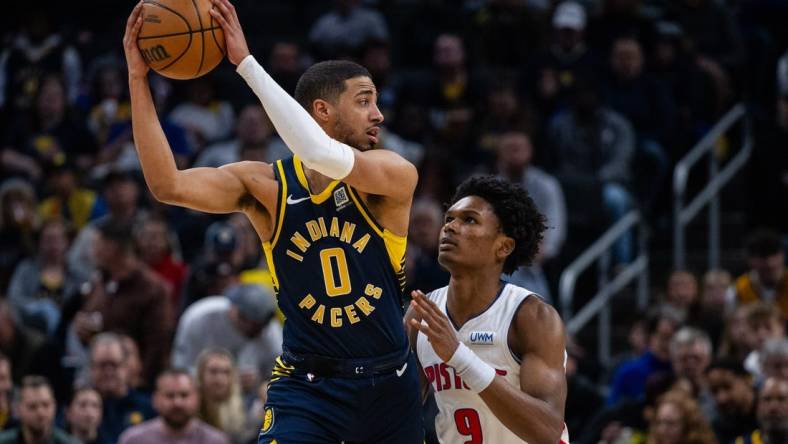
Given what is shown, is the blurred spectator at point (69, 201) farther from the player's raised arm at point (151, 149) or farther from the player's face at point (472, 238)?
the player's raised arm at point (151, 149)

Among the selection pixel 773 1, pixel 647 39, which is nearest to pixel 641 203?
pixel 647 39

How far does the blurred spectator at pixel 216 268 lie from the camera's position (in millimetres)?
11023

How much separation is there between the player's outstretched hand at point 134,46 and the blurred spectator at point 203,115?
8.30m

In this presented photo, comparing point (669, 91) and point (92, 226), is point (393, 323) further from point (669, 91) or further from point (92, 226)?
point (669, 91)

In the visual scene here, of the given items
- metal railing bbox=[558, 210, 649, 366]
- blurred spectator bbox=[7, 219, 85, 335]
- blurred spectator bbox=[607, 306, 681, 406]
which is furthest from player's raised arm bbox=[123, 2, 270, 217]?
blurred spectator bbox=[7, 219, 85, 335]

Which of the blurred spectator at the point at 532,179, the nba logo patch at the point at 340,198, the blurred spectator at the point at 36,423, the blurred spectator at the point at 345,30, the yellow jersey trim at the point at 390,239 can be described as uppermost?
the blurred spectator at the point at 345,30

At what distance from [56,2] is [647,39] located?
22.6 ft

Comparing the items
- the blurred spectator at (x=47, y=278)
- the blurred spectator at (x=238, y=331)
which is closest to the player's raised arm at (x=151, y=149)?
the blurred spectator at (x=238, y=331)

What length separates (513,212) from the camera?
6.06 metres

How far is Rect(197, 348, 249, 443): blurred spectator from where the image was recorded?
31.6 feet

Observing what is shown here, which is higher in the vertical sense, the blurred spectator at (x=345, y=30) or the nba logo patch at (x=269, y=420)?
the blurred spectator at (x=345, y=30)

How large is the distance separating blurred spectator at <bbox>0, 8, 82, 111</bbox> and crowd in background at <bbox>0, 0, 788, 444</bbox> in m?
0.03

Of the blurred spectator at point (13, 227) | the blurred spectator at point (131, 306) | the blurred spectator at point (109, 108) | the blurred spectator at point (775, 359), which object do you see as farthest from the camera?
the blurred spectator at point (109, 108)

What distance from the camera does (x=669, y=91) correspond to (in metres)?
13.3
